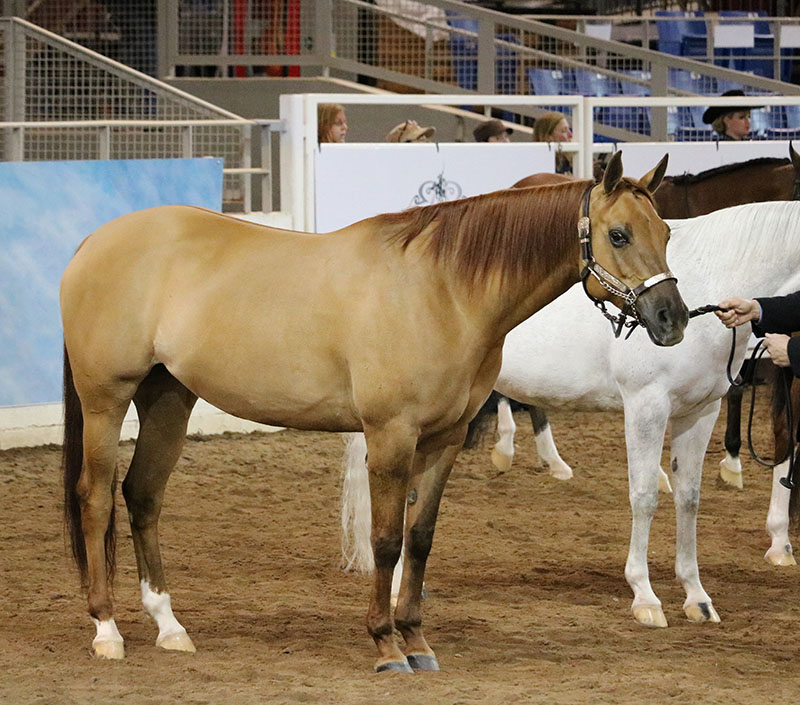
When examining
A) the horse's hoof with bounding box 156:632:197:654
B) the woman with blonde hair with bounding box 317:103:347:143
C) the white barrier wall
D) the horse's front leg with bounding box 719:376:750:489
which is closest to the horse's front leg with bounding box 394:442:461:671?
the horse's hoof with bounding box 156:632:197:654

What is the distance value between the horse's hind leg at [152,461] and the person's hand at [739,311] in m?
1.92

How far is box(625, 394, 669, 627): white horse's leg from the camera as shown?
4758mm

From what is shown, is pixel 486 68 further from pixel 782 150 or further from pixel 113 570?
pixel 113 570

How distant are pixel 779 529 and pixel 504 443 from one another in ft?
7.17

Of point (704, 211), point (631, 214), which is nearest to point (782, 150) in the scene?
point (704, 211)

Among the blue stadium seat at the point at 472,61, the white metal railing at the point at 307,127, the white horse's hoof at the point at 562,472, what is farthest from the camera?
the blue stadium seat at the point at 472,61

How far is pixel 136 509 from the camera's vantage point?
4508 mm

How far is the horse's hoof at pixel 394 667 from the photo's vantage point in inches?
160

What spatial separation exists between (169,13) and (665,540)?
30.4ft

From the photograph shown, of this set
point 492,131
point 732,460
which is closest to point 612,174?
point 732,460

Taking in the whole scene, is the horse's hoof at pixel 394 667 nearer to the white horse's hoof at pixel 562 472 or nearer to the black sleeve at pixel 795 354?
the black sleeve at pixel 795 354

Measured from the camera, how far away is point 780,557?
570 centimetres

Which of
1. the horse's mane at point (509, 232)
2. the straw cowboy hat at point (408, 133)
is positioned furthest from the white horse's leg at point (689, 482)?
the straw cowboy hat at point (408, 133)

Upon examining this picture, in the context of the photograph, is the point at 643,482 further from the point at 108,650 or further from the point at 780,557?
the point at 108,650
